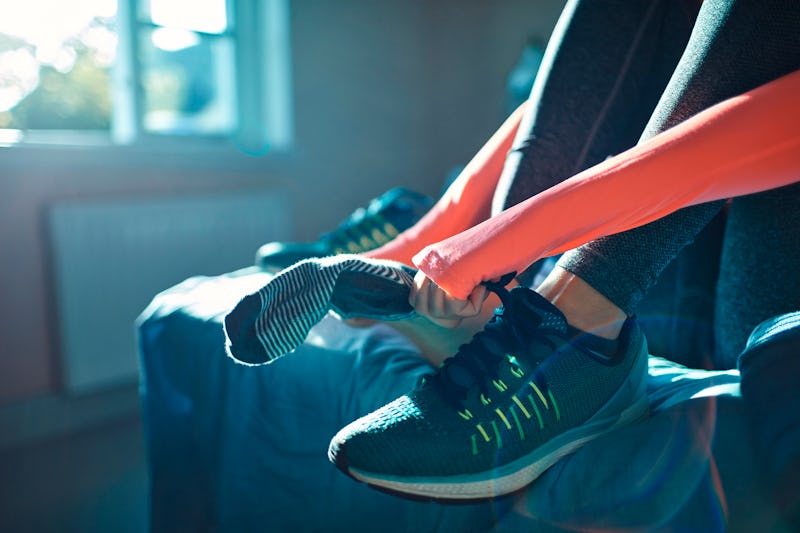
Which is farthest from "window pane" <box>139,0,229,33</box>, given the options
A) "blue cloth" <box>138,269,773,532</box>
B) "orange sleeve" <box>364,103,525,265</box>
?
"orange sleeve" <box>364,103,525,265</box>

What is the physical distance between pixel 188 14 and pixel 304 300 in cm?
187

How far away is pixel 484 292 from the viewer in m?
0.55

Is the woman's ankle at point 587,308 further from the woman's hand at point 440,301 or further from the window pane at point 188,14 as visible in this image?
the window pane at point 188,14

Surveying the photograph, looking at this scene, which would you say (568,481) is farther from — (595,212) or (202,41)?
(202,41)

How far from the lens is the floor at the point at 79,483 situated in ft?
3.98

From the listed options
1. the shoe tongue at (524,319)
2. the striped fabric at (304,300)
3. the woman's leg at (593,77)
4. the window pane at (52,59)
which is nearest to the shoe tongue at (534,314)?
the shoe tongue at (524,319)

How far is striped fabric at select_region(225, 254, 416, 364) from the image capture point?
0.55 meters

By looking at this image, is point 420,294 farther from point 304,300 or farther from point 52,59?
point 52,59

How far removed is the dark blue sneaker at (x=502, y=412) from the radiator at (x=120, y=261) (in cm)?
149

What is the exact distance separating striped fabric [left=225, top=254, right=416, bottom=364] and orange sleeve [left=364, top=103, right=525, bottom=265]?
30cm

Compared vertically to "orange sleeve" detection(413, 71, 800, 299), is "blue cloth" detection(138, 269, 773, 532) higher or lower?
lower

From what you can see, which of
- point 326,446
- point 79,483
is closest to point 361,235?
point 326,446

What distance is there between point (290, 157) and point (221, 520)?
162 centimetres

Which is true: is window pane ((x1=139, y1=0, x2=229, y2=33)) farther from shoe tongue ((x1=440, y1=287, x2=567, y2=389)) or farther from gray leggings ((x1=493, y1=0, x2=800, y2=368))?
shoe tongue ((x1=440, y1=287, x2=567, y2=389))
